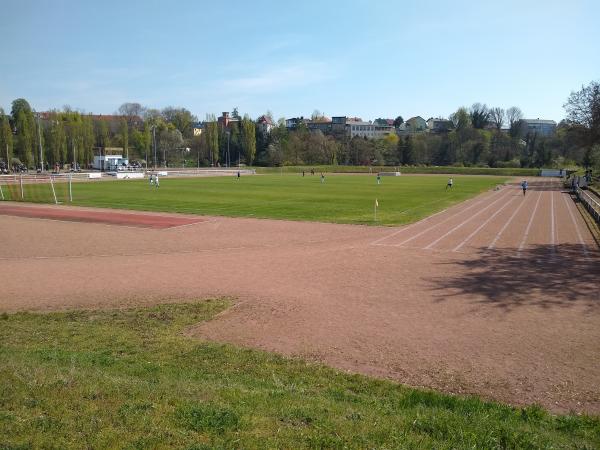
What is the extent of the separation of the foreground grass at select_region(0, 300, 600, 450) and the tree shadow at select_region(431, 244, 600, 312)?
21.6 feet

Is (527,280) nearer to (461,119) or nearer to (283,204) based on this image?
(283,204)

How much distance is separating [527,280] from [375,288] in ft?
16.9

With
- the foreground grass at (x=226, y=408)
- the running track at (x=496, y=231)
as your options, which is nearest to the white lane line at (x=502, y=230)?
the running track at (x=496, y=231)

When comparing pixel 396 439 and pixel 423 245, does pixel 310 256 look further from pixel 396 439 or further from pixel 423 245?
pixel 396 439

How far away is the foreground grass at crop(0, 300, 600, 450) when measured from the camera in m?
5.25

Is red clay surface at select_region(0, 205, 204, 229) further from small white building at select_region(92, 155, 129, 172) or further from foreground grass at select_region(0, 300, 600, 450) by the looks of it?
small white building at select_region(92, 155, 129, 172)

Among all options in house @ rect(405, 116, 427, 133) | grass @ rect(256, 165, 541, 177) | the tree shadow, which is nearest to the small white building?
grass @ rect(256, 165, 541, 177)

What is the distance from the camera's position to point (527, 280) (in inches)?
620

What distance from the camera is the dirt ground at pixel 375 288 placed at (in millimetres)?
9367

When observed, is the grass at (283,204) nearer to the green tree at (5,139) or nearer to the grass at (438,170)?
the green tree at (5,139)

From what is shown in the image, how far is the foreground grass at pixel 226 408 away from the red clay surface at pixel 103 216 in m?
19.8

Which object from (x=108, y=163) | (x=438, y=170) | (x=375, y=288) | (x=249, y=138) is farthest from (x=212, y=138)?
(x=375, y=288)

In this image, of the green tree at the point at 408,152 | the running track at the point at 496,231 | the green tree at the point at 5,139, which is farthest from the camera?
the green tree at the point at 408,152

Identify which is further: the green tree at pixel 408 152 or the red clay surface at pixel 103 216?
the green tree at pixel 408 152
